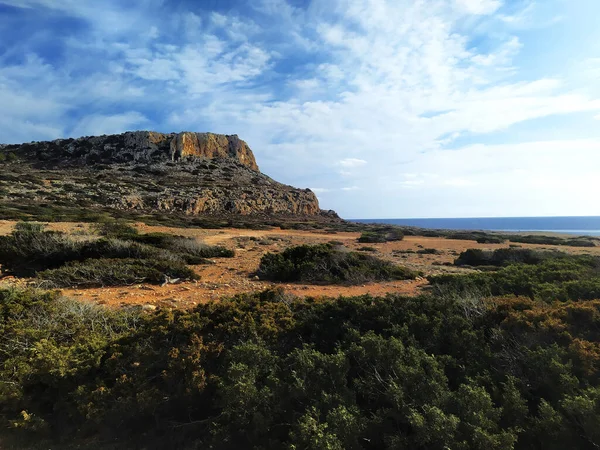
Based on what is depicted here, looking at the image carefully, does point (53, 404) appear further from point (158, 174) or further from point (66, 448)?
point (158, 174)

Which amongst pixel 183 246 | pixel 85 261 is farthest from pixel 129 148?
pixel 85 261

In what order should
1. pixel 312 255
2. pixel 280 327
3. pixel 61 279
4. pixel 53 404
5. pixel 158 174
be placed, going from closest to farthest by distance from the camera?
pixel 53 404 < pixel 280 327 < pixel 61 279 < pixel 312 255 < pixel 158 174

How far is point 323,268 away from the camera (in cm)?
941

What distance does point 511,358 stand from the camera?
3.34 m

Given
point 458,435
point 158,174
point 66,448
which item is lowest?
point 66,448

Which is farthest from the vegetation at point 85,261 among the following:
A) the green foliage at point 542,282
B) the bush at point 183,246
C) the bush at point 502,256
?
the bush at point 502,256

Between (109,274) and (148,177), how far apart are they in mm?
49657

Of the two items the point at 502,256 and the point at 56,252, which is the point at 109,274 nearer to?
the point at 56,252

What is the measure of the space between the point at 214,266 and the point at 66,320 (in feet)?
20.2

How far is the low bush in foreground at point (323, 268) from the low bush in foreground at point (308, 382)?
4.78 metres

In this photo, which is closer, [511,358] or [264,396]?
[264,396]

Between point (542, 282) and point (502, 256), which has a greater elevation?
point (542, 282)


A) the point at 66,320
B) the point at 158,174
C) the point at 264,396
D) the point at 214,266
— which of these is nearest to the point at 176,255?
the point at 214,266

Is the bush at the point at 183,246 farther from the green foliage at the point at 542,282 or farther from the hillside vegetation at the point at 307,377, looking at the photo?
the green foliage at the point at 542,282
